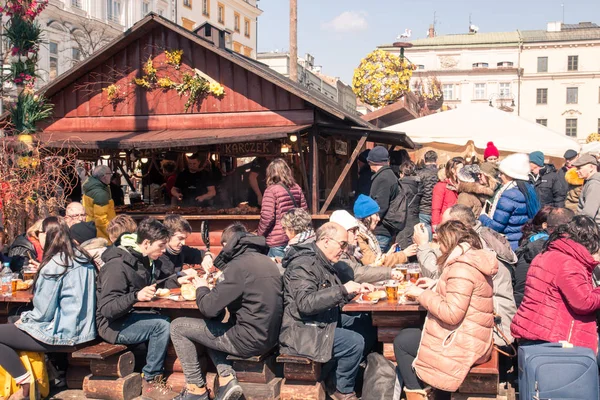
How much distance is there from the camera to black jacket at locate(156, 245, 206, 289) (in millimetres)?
6855

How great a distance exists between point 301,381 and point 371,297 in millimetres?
908

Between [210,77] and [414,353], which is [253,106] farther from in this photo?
[414,353]

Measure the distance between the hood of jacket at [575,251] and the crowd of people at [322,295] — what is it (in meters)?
0.01

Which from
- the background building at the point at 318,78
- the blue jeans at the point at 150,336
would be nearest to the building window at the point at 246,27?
the background building at the point at 318,78

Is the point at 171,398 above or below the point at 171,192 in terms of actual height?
below

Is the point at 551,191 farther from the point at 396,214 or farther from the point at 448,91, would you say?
the point at 448,91

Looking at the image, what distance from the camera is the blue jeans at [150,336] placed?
5.96 metres

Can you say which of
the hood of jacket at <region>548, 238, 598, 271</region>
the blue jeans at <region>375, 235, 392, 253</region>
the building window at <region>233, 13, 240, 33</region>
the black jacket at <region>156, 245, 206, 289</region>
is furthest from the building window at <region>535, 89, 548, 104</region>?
the hood of jacket at <region>548, 238, 598, 271</region>

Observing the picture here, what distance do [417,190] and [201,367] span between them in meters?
5.07

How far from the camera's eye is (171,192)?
13430 millimetres

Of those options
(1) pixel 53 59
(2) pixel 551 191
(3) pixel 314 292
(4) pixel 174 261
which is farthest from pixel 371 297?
(1) pixel 53 59

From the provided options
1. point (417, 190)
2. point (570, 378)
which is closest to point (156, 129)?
point (417, 190)

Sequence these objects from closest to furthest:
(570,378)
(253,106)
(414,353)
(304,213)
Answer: (570,378) < (414,353) < (304,213) < (253,106)

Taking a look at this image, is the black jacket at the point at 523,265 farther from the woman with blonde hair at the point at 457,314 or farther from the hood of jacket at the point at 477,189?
the hood of jacket at the point at 477,189
